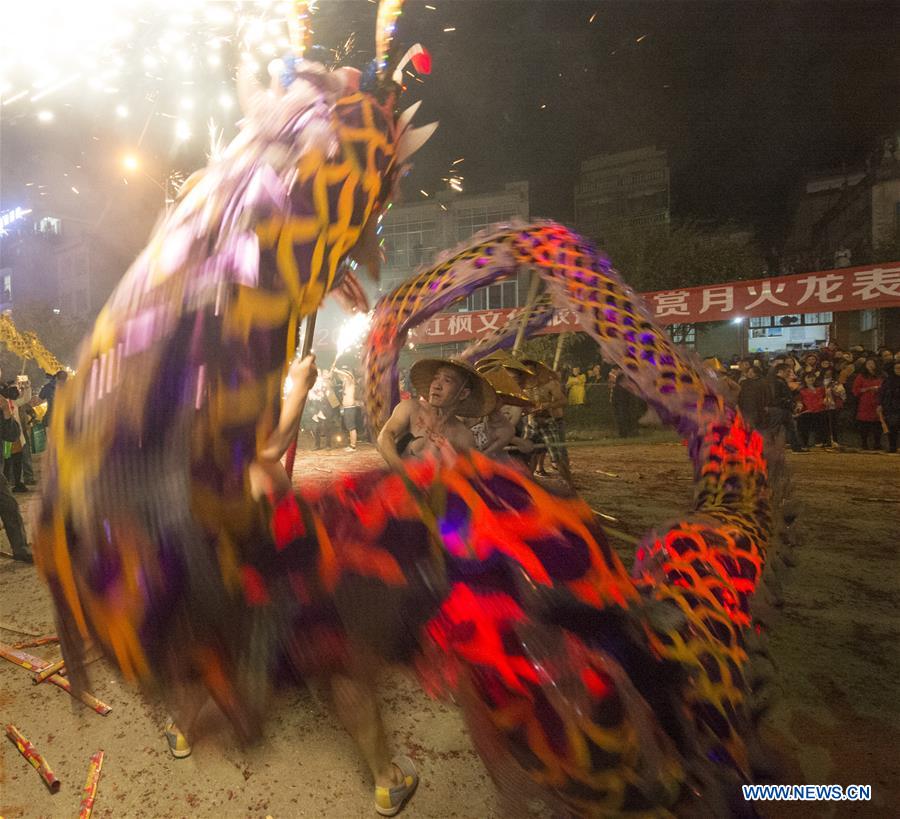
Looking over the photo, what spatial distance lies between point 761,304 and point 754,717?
33.8 ft

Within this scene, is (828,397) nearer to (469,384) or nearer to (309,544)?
(469,384)

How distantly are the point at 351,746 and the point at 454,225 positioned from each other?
28.2m

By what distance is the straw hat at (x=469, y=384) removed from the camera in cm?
326

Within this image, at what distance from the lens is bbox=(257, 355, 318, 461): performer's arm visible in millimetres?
838

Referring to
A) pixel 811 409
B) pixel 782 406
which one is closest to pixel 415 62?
pixel 782 406

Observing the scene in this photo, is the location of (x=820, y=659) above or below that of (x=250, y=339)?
below

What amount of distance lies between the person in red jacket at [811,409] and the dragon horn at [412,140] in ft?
32.8

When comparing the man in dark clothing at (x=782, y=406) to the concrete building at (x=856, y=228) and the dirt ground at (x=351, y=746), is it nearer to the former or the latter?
the dirt ground at (x=351, y=746)

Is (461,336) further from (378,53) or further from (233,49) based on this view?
(378,53)

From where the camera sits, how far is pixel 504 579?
910mm

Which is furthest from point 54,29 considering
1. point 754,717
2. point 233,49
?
point 754,717

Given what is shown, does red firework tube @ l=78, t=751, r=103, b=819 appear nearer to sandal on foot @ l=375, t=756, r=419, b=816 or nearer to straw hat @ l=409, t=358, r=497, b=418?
sandal on foot @ l=375, t=756, r=419, b=816

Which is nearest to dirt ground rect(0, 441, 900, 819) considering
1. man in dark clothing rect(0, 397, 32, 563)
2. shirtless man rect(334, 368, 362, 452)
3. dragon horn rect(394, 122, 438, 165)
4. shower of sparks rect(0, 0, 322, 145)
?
dragon horn rect(394, 122, 438, 165)

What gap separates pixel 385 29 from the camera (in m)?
1.03
